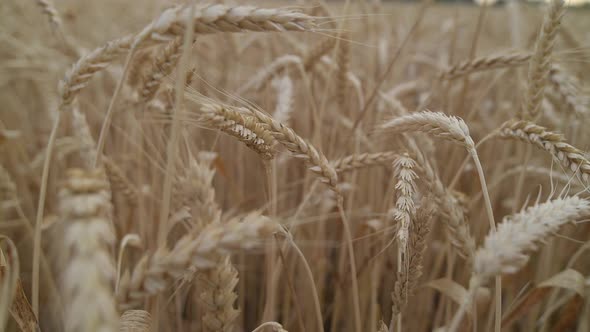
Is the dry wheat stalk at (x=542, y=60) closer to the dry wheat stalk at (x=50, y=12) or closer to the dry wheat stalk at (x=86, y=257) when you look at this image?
the dry wheat stalk at (x=86, y=257)

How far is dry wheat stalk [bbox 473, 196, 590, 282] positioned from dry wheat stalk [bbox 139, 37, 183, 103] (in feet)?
2.14

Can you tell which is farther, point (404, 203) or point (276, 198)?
point (276, 198)

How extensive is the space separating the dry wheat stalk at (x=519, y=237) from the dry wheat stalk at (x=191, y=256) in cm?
31

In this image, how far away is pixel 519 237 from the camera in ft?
1.85

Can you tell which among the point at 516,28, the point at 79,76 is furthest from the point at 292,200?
the point at 516,28

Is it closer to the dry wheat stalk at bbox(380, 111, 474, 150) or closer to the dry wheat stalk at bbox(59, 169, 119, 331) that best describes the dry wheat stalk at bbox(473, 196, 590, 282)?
the dry wheat stalk at bbox(380, 111, 474, 150)

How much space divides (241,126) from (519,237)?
0.49 meters

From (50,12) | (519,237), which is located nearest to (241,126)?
(519,237)

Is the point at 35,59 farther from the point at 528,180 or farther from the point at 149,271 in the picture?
the point at 528,180

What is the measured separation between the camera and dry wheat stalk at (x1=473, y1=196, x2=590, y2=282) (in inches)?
20.9

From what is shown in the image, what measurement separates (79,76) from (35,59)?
1483 mm

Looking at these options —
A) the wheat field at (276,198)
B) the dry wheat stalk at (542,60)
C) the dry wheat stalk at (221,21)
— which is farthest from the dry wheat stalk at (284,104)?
the dry wheat stalk at (542,60)

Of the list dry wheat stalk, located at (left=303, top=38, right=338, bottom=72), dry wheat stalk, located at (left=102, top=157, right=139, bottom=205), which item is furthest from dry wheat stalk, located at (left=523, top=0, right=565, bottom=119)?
dry wheat stalk, located at (left=102, top=157, right=139, bottom=205)

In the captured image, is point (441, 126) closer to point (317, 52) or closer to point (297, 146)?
point (297, 146)
